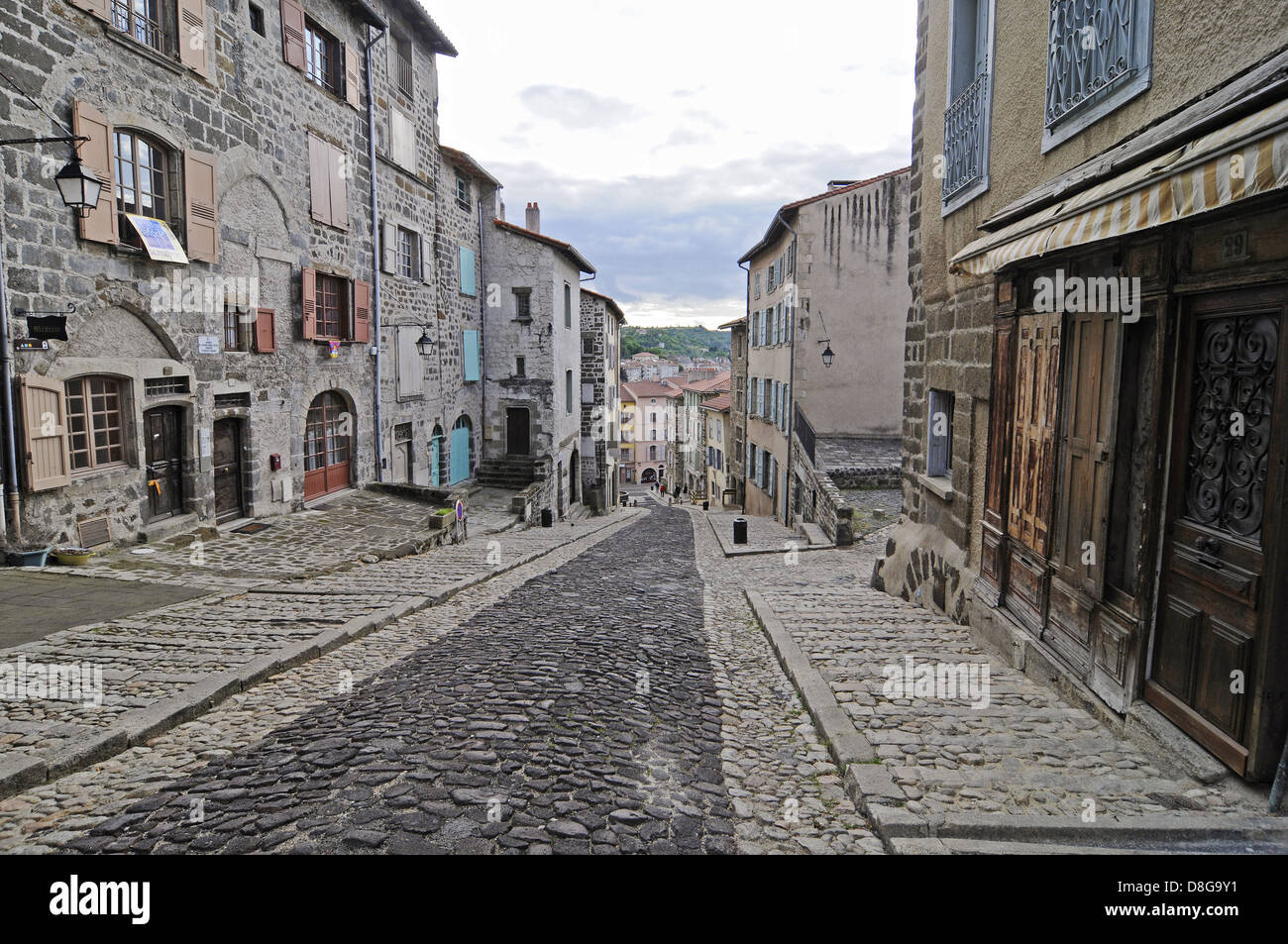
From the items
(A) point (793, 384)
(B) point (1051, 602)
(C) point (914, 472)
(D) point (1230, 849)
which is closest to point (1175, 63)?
(B) point (1051, 602)

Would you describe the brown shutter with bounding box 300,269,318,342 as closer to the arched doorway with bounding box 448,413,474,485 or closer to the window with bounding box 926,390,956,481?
the arched doorway with bounding box 448,413,474,485

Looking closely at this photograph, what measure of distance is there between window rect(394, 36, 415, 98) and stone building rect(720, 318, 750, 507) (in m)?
17.7

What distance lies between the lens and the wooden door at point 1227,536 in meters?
3.22

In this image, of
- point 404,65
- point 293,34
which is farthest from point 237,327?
point 404,65

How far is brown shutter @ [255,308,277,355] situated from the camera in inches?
516

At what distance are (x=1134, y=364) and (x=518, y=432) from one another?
21847 mm

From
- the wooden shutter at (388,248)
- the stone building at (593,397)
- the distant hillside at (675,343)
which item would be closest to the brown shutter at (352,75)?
the wooden shutter at (388,248)

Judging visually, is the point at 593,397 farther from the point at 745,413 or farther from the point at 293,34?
the point at 293,34

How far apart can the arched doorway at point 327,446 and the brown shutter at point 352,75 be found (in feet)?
20.3

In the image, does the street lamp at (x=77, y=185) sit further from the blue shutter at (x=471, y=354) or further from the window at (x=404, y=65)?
the blue shutter at (x=471, y=354)

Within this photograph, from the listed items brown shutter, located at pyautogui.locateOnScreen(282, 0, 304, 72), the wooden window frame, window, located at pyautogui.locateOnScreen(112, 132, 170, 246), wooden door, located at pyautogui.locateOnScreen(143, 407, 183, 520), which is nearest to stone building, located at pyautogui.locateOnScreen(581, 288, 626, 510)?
brown shutter, located at pyautogui.locateOnScreen(282, 0, 304, 72)

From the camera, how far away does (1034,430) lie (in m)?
5.61

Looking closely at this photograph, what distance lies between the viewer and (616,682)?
18.3 ft
